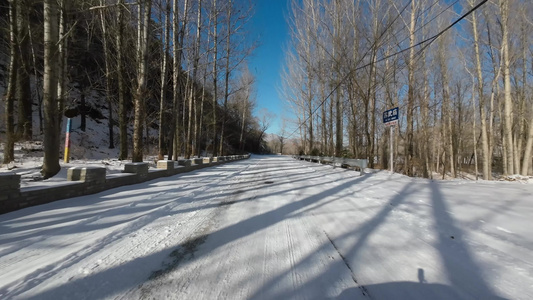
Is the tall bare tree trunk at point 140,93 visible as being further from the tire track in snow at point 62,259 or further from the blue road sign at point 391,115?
the blue road sign at point 391,115

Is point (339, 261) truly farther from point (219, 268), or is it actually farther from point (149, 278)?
point (149, 278)

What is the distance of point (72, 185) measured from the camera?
4.68m

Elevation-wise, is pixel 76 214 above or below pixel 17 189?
below

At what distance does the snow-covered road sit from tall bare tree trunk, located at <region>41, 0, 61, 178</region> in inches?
92.9

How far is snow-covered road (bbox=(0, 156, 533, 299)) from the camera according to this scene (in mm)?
1870

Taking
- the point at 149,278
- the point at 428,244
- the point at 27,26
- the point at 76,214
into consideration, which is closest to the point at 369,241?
the point at 428,244

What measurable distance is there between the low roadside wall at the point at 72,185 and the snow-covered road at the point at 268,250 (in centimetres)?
22

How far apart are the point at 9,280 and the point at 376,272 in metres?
3.06

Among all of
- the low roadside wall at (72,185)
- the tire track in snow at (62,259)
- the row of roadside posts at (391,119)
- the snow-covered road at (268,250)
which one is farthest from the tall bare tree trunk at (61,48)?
the row of roadside posts at (391,119)

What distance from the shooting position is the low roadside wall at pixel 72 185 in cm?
357

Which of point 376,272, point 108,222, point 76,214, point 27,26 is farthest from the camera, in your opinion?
point 27,26

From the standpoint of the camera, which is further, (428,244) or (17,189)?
(17,189)

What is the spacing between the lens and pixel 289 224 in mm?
3396

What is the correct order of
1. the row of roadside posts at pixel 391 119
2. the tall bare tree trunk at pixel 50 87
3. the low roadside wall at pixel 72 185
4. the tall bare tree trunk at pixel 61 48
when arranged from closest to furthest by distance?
the low roadside wall at pixel 72 185, the tall bare tree trunk at pixel 50 87, the tall bare tree trunk at pixel 61 48, the row of roadside posts at pixel 391 119
